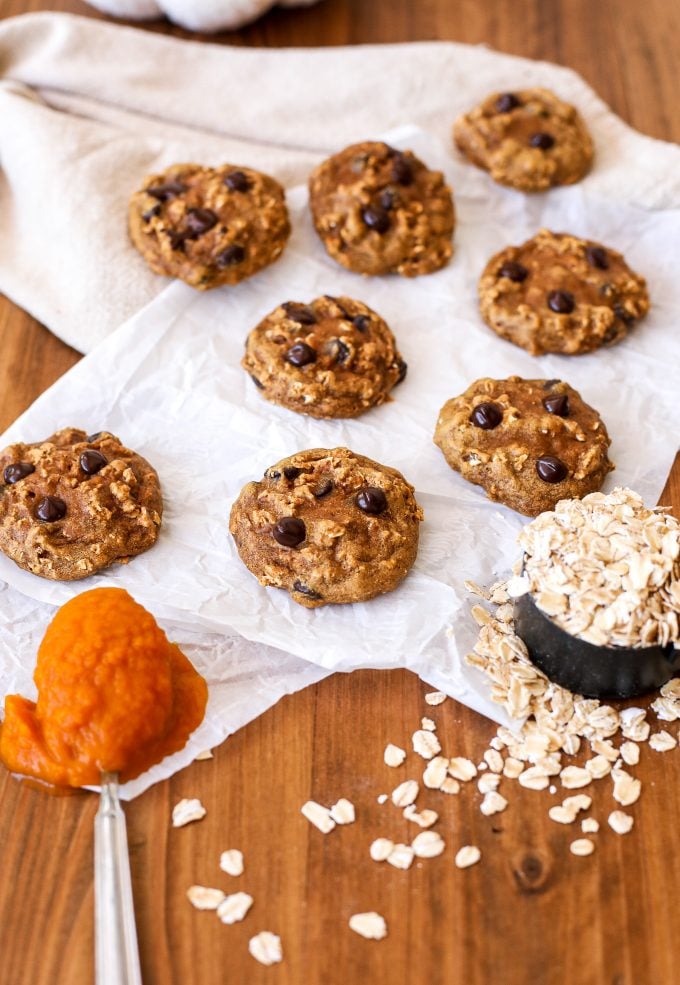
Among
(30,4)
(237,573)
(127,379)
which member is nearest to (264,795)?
(237,573)

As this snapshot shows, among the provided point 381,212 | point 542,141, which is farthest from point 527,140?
point 381,212

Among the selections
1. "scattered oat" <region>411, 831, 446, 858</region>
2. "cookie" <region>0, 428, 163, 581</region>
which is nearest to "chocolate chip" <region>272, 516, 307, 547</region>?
"cookie" <region>0, 428, 163, 581</region>

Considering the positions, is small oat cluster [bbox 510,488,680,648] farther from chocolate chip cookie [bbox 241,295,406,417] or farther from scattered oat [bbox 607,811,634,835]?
chocolate chip cookie [bbox 241,295,406,417]

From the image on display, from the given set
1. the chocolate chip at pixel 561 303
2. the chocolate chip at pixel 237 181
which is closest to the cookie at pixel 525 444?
the chocolate chip at pixel 561 303

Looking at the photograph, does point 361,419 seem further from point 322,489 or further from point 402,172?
point 402,172

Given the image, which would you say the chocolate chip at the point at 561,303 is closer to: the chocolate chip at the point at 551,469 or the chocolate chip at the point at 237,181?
the chocolate chip at the point at 551,469

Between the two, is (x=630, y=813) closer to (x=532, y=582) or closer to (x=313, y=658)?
(x=532, y=582)

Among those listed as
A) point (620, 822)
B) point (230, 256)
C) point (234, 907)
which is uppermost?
point (230, 256)
